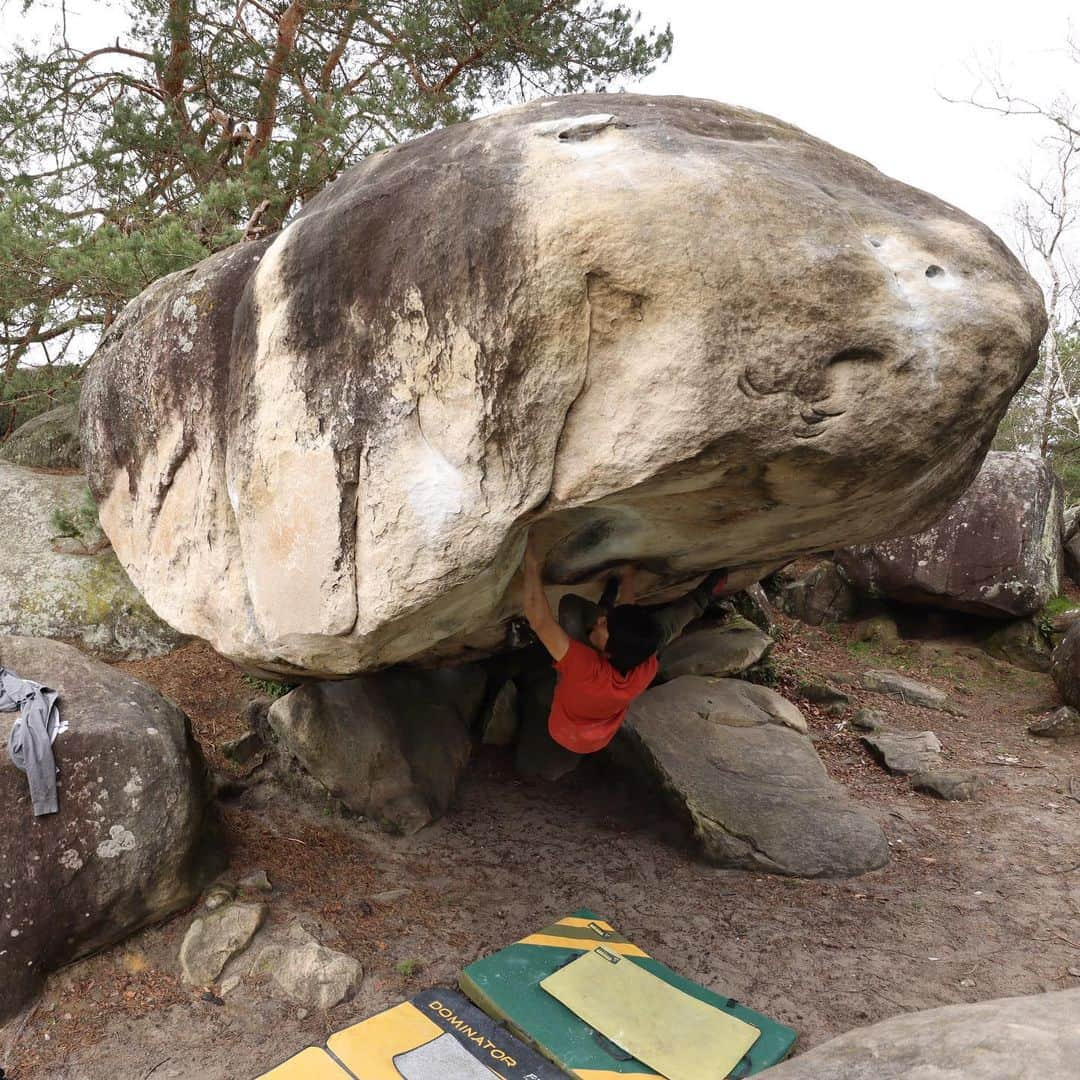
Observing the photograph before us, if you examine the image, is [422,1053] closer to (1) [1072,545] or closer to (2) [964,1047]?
(2) [964,1047]

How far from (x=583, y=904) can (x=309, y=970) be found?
1.64m

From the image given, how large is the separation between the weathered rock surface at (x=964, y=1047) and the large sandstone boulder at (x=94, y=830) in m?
3.23

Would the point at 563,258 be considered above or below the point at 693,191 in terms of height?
below

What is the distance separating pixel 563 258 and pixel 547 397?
1.73 ft

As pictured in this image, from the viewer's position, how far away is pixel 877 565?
37.1 ft

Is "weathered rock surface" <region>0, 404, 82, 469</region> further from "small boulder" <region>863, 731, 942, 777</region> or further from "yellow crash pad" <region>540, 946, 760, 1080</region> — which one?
"small boulder" <region>863, 731, 942, 777</region>

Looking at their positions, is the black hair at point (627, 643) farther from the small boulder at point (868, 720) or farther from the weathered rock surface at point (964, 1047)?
the small boulder at point (868, 720)

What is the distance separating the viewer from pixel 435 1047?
364cm

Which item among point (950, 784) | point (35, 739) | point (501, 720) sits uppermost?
point (35, 739)

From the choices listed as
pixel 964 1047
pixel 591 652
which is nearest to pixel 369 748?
pixel 591 652

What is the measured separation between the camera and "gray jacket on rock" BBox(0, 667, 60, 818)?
4.01m

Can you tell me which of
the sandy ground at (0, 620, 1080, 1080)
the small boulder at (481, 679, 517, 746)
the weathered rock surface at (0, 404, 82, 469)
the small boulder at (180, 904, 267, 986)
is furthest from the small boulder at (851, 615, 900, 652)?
the weathered rock surface at (0, 404, 82, 469)

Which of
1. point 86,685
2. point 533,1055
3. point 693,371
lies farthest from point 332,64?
point 533,1055

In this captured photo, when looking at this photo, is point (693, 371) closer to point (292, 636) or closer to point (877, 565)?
point (292, 636)
